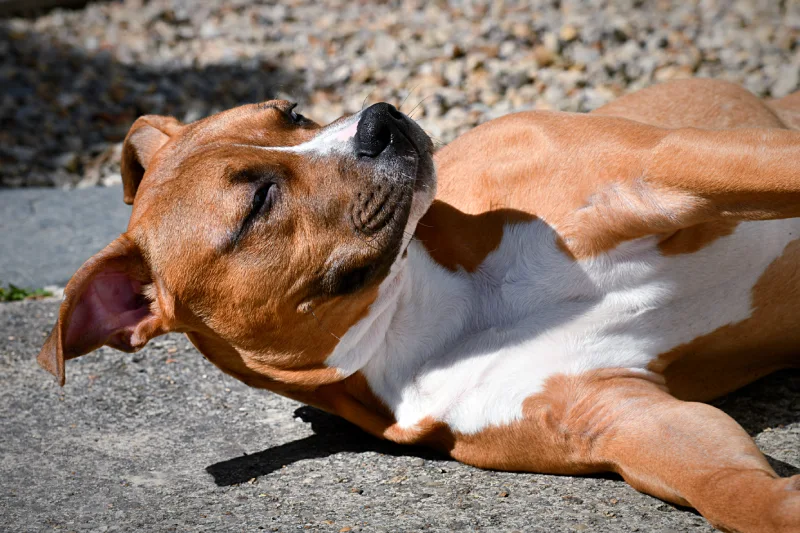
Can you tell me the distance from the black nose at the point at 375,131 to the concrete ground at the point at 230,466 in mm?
1116

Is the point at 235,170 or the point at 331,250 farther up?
the point at 235,170

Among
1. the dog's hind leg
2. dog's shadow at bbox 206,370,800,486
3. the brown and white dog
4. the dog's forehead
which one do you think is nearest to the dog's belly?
the brown and white dog

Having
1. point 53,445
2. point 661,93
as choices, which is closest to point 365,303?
point 53,445

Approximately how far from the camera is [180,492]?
11.3 feet

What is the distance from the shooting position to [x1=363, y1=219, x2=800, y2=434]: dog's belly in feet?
11.0

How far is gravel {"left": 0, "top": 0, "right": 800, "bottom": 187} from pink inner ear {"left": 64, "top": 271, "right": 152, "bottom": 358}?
377cm

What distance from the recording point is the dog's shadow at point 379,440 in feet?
11.5

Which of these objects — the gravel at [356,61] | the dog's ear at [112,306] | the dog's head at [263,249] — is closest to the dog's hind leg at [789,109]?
the dog's head at [263,249]

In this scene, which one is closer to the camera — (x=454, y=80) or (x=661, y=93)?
(x=661, y=93)

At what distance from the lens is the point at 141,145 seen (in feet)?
13.6

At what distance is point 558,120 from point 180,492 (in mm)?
1894

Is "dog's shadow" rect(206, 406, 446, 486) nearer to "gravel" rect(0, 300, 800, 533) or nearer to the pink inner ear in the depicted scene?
"gravel" rect(0, 300, 800, 533)

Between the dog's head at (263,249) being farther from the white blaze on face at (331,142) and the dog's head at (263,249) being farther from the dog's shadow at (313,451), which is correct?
the dog's shadow at (313,451)

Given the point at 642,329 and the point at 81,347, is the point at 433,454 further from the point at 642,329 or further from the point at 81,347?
the point at 81,347
